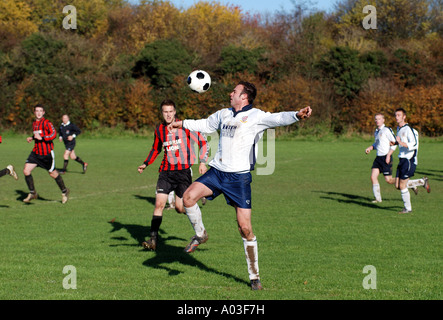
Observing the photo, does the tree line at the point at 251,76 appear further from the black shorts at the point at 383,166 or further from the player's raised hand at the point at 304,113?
the player's raised hand at the point at 304,113

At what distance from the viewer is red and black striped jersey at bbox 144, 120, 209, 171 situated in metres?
10.1

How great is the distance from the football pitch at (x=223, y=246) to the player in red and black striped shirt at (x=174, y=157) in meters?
0.84

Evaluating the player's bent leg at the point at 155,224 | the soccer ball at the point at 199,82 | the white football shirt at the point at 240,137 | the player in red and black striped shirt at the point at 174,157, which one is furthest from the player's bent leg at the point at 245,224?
the soccer ball at the point at 199,82

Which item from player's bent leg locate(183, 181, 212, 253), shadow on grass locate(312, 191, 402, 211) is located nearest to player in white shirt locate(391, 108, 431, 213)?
shadow on grass locate(312, 191, 402, 211)

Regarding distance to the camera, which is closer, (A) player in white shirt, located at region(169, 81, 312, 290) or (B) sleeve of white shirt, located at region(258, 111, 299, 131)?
(B) sleeve of white shirt, located at region(258, 111, 299, 131)

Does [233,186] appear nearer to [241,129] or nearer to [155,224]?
[241,129]

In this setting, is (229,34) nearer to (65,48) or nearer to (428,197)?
(65,48)

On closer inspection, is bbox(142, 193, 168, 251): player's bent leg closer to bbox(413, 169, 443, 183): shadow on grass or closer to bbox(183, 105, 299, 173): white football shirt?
bbox(183, 105, 299, 173): white football shirt

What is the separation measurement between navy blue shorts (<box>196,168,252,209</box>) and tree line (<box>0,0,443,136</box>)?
3372 cm

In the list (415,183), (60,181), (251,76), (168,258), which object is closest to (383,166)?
(415,183)

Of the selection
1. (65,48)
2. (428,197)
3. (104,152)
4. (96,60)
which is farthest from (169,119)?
(96,60)

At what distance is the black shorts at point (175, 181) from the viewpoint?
9.87m

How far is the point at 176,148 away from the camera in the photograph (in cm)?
1021
